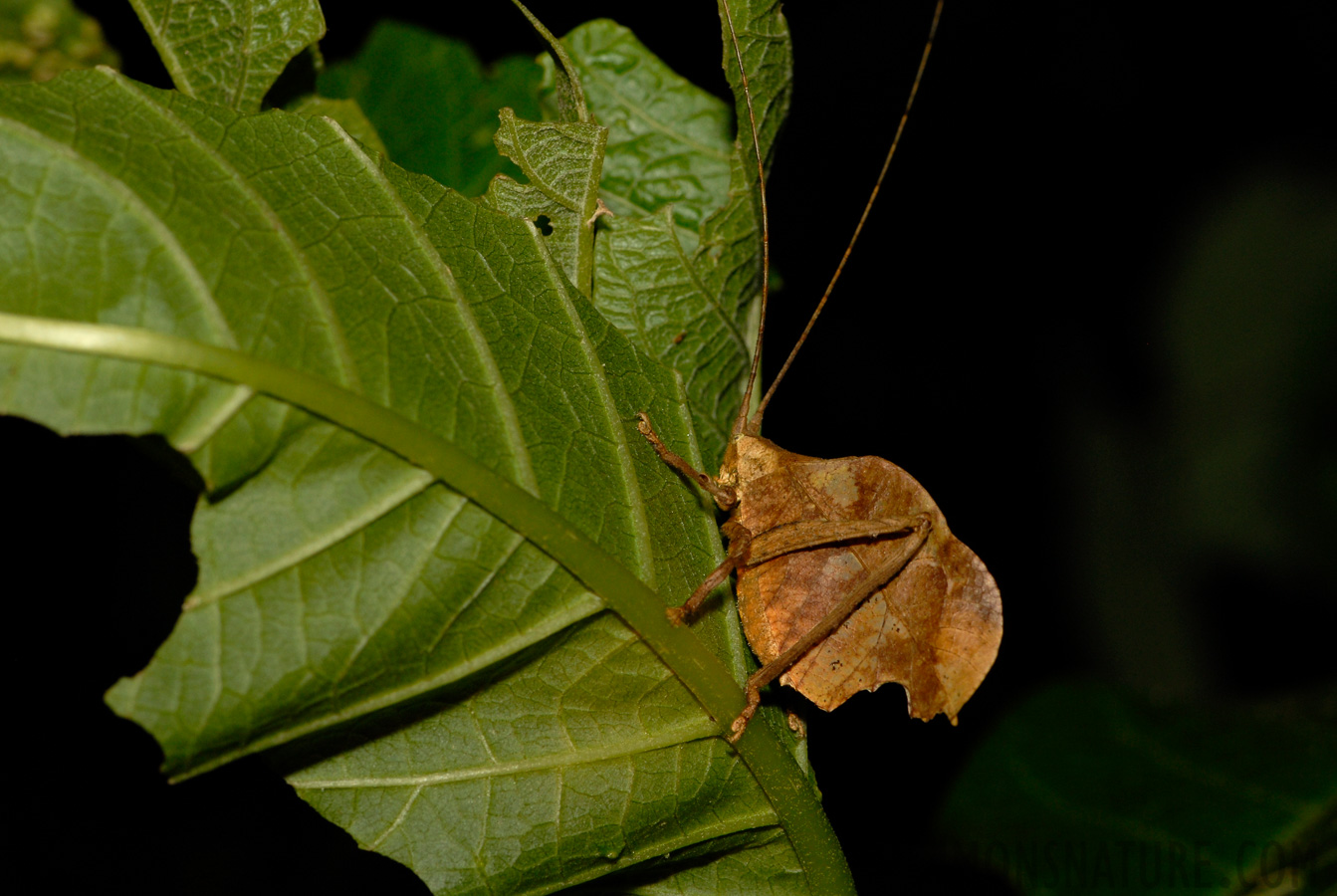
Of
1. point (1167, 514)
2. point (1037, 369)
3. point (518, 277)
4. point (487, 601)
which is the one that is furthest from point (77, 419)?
point (1167, 514)

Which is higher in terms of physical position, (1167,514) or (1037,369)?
(1037,369)

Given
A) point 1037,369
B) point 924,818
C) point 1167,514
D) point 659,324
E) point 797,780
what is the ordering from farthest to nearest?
point 1167,514 → point 1037,369 → point 924,818 → point 659,324 → point 797,780

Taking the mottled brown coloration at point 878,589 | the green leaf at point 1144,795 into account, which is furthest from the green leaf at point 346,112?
Result: the green leaf at point 1144,795

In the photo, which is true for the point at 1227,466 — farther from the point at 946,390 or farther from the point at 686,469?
the point at 686,469

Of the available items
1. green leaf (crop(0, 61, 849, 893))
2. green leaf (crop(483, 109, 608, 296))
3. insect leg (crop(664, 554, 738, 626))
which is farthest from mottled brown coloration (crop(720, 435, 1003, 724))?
green leaf (crop(483, 109, 608, 296))

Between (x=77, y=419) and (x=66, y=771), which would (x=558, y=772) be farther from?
(x=66, y=771)

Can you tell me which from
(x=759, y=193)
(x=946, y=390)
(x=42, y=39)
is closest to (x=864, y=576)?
(x=759, y=193)

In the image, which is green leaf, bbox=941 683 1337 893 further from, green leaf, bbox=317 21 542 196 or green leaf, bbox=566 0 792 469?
green leaf, bbox=317 21 542 196

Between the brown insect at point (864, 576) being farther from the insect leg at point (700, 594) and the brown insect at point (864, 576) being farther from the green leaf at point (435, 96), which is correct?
the green leaf at point (435, 96)
